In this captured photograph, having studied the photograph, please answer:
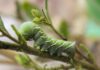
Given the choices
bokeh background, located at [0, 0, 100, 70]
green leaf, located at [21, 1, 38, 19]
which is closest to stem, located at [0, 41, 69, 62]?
green leaf, located at [21, 1, 38, 19]

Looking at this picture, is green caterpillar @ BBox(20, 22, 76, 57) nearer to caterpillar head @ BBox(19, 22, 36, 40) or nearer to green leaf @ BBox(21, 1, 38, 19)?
caterpillar head @ BBox(19, 22, 36, 40)

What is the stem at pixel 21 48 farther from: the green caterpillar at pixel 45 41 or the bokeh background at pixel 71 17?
the bokeh background at pixel 71 17

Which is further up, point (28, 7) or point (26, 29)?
A: point (28, 7)

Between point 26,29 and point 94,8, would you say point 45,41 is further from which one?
point 94,8

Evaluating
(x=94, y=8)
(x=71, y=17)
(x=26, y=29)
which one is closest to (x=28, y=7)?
(x=94, y=8)

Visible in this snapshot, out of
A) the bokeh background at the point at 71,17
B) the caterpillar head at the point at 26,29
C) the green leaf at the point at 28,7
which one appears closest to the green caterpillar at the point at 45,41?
the caterpillar head at the point at 26,29

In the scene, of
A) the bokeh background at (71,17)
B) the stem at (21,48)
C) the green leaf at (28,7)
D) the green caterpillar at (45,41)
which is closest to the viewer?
the stem at (21,48)

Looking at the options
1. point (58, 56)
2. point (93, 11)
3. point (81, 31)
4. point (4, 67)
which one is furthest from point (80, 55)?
point (81, 31)

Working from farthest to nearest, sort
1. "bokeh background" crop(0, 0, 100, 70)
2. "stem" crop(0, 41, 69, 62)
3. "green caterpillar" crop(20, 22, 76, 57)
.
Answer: "bokeh background" crop(0, 0, 100, 70), "green caterpillar" crop(20, 22, 76, 57), "stem" crop(0, 41, 69, 62)
